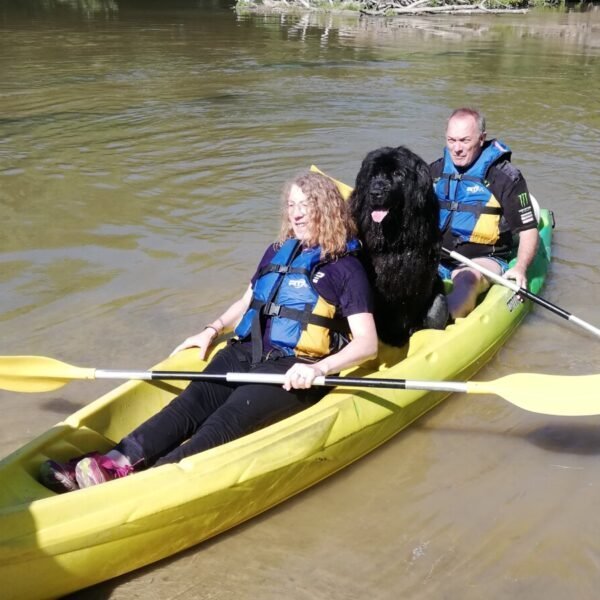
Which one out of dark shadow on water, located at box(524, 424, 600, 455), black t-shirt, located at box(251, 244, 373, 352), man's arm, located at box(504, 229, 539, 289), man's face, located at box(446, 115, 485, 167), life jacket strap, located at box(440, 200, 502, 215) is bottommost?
dark shadow on water, located at box(524, 424, 600, 455)

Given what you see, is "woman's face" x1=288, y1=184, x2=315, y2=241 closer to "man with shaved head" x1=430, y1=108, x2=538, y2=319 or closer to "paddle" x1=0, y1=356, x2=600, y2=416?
"paddle" x1=0, y1=356, x2=600, y2=416

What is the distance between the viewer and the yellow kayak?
2.21m

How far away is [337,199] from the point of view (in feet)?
9.51

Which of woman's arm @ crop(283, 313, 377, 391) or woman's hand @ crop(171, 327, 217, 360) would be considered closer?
woman's arm @ crop(283, 313, 377, 391)

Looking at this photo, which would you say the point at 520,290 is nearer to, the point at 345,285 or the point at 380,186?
the point at 380,186

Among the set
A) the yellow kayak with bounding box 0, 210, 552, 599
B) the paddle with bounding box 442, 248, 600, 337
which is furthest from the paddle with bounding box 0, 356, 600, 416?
the paddle with bounding box 442, 248, 600, 337

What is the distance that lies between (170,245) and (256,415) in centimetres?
283

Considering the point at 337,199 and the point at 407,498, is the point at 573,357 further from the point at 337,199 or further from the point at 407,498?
the point at 337,199

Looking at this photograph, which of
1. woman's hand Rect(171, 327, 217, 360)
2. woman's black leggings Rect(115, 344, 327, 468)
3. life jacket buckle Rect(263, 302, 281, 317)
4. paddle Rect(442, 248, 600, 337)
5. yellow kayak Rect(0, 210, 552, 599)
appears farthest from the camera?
paddle Rect(442, 248, 600, 337)

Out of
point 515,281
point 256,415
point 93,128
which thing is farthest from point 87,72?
point 256,415

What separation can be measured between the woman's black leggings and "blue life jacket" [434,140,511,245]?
1.63m

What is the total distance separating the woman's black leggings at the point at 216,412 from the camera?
8.62ft

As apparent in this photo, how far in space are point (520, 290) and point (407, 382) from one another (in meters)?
1.34

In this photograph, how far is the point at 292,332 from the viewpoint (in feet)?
9.74
